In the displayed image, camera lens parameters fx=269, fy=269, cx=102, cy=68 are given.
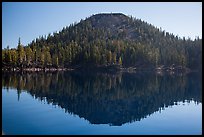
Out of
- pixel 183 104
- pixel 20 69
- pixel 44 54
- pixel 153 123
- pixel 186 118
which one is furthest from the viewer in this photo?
pixel 44 54

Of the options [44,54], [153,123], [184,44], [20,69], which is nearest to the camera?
[153,123]

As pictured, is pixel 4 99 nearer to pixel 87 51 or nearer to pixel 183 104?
pixel 183 104

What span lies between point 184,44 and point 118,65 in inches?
2494

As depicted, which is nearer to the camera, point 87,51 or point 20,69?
point 20,69

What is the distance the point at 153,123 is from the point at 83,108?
12198 mm

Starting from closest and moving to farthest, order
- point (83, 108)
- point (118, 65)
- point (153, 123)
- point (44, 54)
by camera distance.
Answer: point (153, 123) → point (83, 108) → point (44, 54) → point (118, 65)

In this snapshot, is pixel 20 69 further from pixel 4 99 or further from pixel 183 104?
pixel 183 104

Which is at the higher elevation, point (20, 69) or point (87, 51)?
point (87, 51)

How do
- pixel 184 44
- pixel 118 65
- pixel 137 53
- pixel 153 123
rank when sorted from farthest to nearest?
pixel 184 44
pixel 137 53
pixel 118 65
pixel 153 123

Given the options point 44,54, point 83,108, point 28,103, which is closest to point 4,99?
point 28,103

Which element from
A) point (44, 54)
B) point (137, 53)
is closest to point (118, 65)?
point (137, 53)

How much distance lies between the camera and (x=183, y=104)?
140 feet

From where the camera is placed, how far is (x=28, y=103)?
40.8 meters

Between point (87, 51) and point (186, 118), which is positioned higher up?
point (87, 51)
